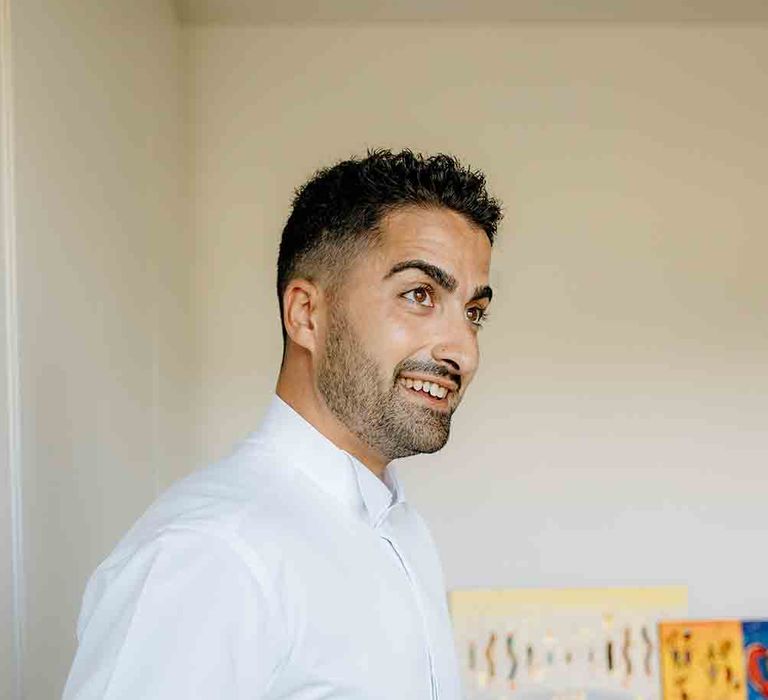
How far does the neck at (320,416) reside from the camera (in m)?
1.08

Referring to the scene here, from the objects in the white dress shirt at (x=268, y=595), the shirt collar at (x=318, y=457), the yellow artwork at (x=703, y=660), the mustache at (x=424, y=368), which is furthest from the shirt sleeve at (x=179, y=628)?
the yellow artwork at (x=703, y=660)

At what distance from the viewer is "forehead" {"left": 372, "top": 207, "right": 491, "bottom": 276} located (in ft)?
3.55

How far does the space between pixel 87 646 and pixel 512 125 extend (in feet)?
6.07

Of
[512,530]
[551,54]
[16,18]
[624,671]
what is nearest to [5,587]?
[16,18]

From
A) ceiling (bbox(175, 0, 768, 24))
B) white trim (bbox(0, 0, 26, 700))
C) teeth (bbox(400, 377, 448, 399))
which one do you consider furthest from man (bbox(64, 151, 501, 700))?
ceiling (bbox(175, 0, 768, 24))

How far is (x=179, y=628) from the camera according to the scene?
0.79 meters

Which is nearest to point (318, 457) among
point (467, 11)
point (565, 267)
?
point (565, 267)

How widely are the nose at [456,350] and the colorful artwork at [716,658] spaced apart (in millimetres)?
1519

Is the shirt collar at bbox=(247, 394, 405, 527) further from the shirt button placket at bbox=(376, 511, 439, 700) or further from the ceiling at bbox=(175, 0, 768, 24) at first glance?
the ceiling at bbox=(175, 0, 768, 24)

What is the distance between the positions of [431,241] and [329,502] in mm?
325

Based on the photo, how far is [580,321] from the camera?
2363mm

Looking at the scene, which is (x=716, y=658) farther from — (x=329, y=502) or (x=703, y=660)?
(x=329, y=502)

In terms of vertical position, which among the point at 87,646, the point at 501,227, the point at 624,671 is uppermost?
the point at 501,227

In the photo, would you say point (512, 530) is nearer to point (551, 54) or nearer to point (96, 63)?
point (551, 54)
